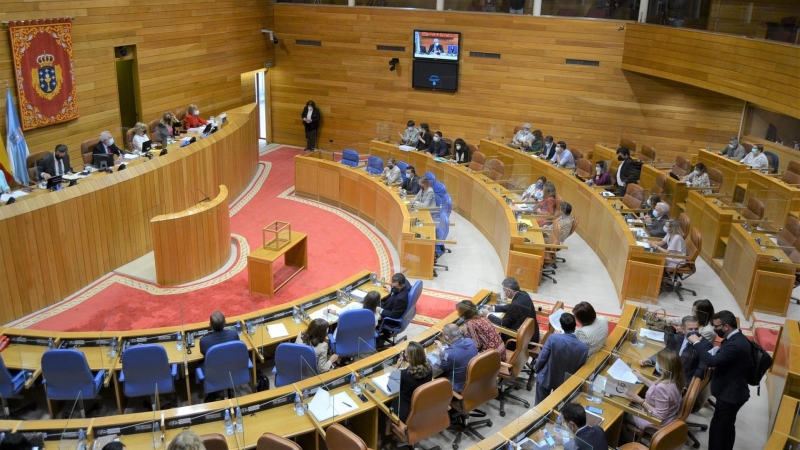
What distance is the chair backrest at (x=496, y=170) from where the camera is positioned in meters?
13.7

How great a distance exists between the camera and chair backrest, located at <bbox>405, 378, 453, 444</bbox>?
5738 millimetres

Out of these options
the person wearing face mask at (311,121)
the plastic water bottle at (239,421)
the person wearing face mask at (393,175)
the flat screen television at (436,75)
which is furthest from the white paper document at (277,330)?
the person wearing face mask at (311,121)

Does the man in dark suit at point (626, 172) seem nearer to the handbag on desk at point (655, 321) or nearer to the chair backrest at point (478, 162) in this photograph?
the chair backrest at point (478, 162)

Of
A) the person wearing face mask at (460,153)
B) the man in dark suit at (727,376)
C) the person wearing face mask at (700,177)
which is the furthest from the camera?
the person wearing face mask at (460,153)

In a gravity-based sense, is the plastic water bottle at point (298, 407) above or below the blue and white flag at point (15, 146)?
below

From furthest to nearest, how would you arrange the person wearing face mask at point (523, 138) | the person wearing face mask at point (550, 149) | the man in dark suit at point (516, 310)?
the person wearing face mask at point (523, 138) → the person wearing face mask at point (550, 149) → the man in dark suit at point (516, 310)

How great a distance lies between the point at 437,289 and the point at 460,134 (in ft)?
26.1

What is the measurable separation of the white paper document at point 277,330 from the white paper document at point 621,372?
3.43 meters

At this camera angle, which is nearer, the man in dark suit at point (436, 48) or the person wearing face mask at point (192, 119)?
the person wearing face mask at point (192, 119)

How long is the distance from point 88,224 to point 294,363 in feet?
17.2

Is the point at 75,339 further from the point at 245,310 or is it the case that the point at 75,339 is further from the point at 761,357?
the point at 761,357

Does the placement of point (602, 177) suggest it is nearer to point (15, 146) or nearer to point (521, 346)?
point (521, 346)

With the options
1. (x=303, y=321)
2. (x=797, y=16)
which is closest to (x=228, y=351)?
(x=303, y=321)

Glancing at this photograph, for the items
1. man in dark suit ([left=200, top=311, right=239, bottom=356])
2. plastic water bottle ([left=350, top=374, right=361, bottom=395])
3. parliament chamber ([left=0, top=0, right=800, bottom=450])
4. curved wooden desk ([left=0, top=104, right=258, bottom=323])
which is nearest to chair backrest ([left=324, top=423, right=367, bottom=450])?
parliament chamber ([left=0, top=0, right=800, bottom=450])
